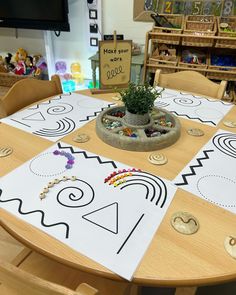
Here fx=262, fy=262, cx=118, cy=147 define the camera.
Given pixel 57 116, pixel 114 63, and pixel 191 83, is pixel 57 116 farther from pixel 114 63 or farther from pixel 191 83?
pixel 191 83

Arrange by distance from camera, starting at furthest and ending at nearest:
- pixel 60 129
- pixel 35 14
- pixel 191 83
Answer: pixel 35 14 < pixel 191 83 < pixel 60 129

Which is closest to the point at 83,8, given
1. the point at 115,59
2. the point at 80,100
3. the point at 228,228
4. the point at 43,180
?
the point at 115,59

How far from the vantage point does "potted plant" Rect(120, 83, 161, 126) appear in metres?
0.99

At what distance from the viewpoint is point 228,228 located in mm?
665

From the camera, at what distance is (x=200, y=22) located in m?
2.09

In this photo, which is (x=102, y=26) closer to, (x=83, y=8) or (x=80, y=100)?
(x=83, y=8)

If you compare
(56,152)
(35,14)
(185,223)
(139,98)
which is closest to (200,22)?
(139,98)

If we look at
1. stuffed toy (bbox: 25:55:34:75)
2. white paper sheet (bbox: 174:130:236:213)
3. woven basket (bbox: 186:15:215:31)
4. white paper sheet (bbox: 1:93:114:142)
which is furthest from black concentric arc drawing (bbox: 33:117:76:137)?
stuffed toy (bbox: 25:55:34:75)

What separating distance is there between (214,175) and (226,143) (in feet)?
0.74

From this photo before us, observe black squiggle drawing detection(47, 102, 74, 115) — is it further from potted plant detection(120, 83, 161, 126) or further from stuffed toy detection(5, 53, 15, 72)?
stuffed toy detection(5, 53, 15, 72)

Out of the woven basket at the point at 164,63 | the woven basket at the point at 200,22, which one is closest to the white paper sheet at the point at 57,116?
the woven basket at the point at 164,63

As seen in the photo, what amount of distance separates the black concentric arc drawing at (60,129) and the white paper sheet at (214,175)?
1.63 ft

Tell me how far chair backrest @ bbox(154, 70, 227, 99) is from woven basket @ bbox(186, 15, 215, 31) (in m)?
A: 0.74

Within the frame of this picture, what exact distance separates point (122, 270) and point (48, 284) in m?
0.16
